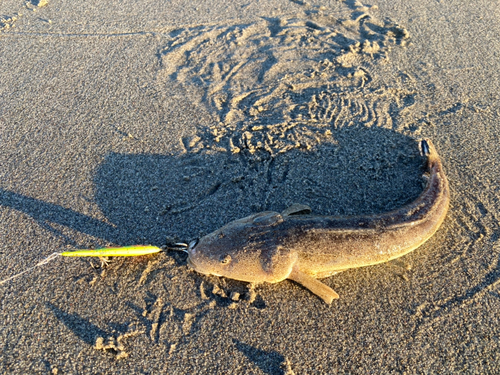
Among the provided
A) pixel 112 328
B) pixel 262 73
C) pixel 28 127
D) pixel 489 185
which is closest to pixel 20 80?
pixel 28 127

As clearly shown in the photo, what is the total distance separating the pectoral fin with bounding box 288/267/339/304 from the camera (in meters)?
3.15

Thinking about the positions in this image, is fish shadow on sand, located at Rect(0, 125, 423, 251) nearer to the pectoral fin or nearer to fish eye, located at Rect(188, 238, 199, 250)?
fish eye, located at Rect(188, 238, 199, 250)

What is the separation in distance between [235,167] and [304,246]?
1442 mm

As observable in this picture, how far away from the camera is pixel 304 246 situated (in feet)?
10.5

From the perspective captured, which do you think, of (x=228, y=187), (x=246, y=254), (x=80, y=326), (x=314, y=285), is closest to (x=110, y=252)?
(x=80, y=326)

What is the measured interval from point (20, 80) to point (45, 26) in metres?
1.65

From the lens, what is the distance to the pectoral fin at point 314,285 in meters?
3.15

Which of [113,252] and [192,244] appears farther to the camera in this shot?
[192,244]

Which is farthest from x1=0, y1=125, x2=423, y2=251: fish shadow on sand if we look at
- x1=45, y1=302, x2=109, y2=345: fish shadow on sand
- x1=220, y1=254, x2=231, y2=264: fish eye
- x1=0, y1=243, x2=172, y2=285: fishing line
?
x1=45, y1=302, x2=109, y2=345: fish shadow on sand

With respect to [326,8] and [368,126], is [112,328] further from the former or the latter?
[326,8]

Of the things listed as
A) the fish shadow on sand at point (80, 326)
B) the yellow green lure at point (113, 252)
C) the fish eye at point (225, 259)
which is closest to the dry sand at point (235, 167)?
the fish shadow on sand at point (80, 326)

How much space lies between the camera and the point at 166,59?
5.68 m

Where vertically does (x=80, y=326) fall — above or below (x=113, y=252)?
below

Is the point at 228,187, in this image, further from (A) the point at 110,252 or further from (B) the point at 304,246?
(A) the point at 110,252
